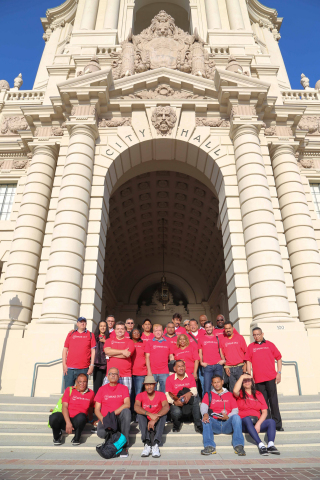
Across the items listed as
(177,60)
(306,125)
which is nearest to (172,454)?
(177,60)

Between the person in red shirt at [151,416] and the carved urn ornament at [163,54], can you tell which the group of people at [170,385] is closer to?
the person in red shirt at [151,416]

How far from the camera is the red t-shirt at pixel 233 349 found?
29.1 feet

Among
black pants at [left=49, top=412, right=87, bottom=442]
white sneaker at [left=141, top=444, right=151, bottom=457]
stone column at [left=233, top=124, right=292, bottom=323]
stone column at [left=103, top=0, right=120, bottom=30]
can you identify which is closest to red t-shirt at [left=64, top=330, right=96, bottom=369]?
black pants at [left=49, top=412, right=87, bottom=442]

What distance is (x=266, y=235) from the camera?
13555mm

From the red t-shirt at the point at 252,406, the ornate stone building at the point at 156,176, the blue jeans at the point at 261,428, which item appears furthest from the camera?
the ornate stone building at the point at 156,176

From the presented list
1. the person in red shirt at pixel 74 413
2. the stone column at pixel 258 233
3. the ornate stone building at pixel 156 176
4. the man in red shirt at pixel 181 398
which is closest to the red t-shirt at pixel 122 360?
the person in red shirt at pixel 74 413

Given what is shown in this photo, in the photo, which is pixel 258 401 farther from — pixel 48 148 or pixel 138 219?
pixel 138 219

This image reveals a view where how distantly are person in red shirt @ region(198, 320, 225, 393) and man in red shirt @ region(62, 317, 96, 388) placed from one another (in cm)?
298

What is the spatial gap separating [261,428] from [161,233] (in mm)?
22392

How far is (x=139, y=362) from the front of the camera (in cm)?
860

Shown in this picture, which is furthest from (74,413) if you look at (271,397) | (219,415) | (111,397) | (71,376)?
(271,397)

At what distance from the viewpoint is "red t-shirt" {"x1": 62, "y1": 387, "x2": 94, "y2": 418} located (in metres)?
7.20

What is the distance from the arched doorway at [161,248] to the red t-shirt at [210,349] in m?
8.81

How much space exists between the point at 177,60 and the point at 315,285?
1430 cm
